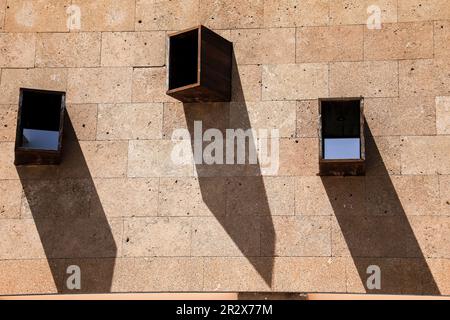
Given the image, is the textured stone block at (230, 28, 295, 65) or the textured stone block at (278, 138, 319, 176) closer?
the textured stone block at (278, 138, 319, 176)

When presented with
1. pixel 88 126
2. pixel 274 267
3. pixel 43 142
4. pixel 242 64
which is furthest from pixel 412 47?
pixel 43 142

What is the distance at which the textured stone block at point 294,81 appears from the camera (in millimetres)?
11000

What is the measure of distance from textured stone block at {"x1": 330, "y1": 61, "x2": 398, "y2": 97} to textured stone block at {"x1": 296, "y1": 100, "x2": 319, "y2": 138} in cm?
37

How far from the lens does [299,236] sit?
34.5 feet

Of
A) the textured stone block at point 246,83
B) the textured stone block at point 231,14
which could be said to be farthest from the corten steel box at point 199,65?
the textured stone block at point 231,14

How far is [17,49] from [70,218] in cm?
306

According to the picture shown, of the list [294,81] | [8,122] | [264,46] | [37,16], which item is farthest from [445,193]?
[37,16]

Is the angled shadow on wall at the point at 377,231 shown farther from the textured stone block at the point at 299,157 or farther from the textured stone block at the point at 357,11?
the textured stone block at the point at 357,11

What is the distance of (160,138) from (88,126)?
3.98 ft

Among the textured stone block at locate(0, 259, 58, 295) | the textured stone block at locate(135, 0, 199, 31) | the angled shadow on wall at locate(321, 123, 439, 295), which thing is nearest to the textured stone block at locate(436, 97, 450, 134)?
the angled shadow on wall at locate(321, 123, 439, 295)

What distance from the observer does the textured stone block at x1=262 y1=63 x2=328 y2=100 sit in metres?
11.0

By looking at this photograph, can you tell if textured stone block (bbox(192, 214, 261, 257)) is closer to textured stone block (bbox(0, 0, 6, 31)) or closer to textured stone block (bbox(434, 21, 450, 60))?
textured stone block (bbox(434, 21, 450, 60))

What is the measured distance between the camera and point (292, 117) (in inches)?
432

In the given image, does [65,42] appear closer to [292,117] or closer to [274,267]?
[292,117]
